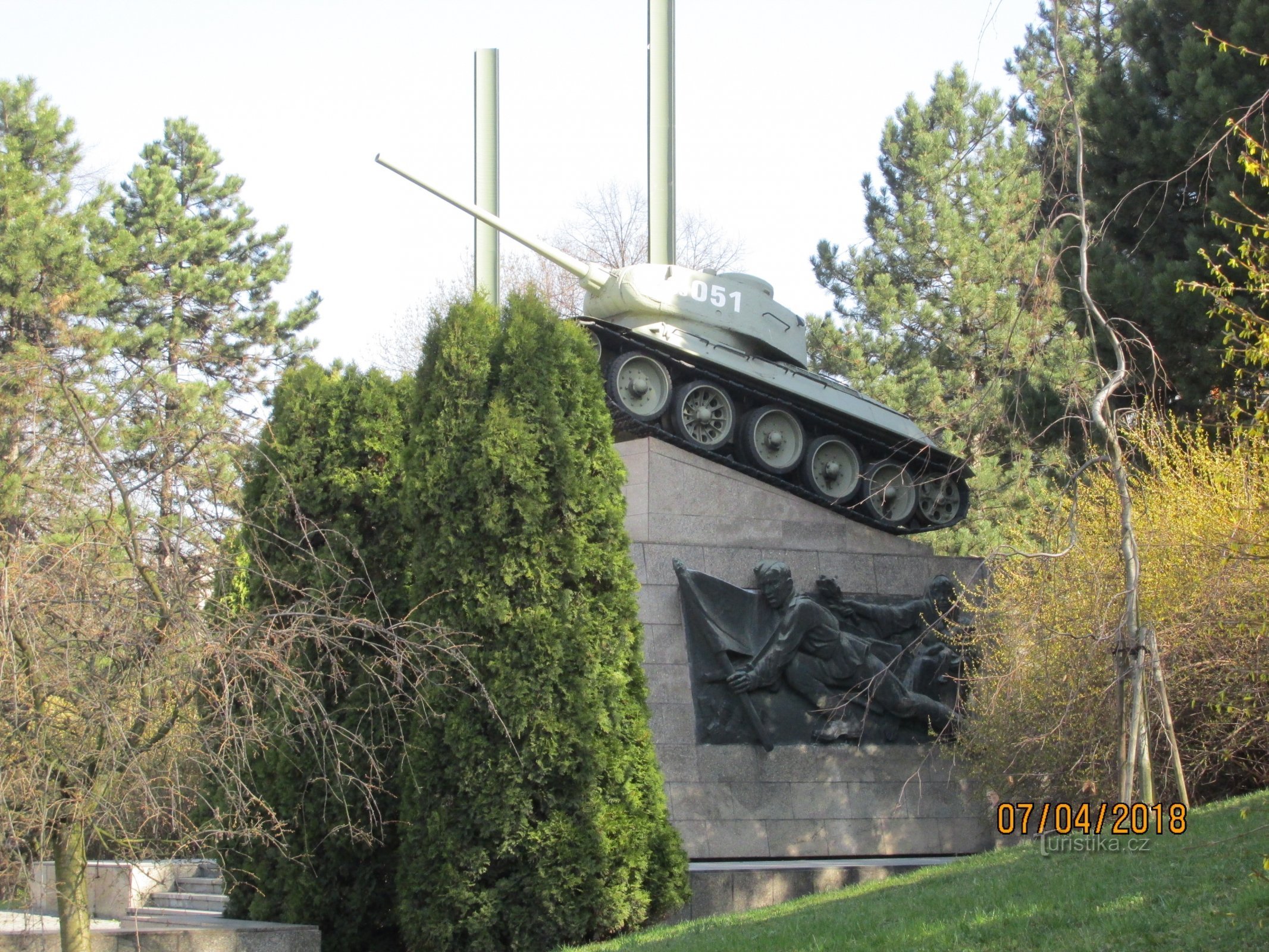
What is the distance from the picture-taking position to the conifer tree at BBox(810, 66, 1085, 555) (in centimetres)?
2683

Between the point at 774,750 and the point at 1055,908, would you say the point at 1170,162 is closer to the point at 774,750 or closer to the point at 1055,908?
the point at 774,750

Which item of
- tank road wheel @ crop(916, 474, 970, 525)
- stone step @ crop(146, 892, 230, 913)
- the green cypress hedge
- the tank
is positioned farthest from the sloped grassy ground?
tank road wheel @ crop(916, 474, 970, 525)

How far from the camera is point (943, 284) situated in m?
29.6

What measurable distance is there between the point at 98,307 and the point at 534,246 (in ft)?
26.7

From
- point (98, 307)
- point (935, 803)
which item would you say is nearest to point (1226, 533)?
point (935, 803)

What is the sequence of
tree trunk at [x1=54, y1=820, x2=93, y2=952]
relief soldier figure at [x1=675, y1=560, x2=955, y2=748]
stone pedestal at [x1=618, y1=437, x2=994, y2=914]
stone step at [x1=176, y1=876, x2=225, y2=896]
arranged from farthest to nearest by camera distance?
stone step at [x1=176, y1=876, x2=225, y2=896], relief soldier figure at [x1=675, y1=560, x2=955, y2=748], stone pedestal at [x1=618, y1=437, x2=994, y2=914], tree trunk at [x1=54, y1=820, x2=93, y2=952]

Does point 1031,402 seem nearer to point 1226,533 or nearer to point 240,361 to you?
point 1226,533

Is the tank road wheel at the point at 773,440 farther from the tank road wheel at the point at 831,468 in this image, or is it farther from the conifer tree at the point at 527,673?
the conifer tree at the point at 527,673

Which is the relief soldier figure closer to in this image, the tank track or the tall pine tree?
the tank track

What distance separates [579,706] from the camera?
8828 millimetres

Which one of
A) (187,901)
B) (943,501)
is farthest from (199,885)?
(943,501)

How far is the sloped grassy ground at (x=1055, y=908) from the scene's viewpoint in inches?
228
